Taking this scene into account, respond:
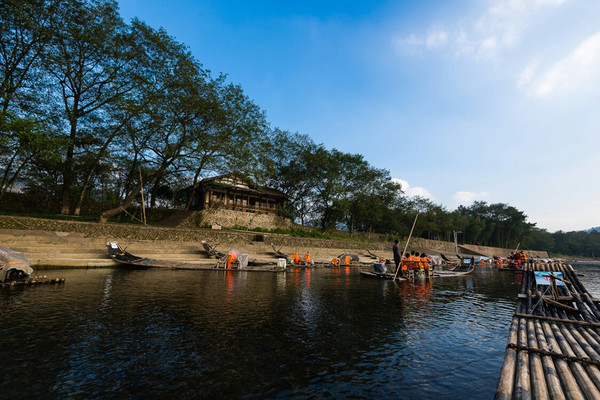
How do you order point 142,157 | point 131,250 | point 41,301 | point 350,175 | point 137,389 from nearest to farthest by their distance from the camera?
point 137,389 < point 41,301 < point 131,250 < point 142,157 < point 350,175

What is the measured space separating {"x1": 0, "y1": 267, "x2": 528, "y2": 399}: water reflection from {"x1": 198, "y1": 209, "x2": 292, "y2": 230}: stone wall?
73.6 ft

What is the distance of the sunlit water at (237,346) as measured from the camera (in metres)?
3.96

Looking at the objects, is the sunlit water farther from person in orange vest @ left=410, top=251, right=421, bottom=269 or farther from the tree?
the tree

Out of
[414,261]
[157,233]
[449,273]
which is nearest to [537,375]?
[414,261]

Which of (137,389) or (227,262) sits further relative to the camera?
(227,262)

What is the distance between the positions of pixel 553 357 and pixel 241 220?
33182 mm

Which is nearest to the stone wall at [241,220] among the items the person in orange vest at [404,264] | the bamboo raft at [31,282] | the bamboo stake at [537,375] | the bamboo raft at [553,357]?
the bamboo raft at [31,282]

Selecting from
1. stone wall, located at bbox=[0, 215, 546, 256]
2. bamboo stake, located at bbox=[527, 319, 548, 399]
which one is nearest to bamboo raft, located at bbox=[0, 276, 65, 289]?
stone wall, located at bbox=[0, 215, 546, 256]

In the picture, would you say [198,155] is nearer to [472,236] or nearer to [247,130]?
[247,130]

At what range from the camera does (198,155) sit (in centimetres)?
2866

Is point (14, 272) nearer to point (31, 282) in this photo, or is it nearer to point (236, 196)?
point (31, 282)

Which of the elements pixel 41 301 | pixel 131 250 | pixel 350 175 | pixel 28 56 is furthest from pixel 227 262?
pixel 350 175

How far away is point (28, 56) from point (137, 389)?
30.1m

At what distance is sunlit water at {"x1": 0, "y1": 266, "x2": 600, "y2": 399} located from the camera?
13.0 feet
